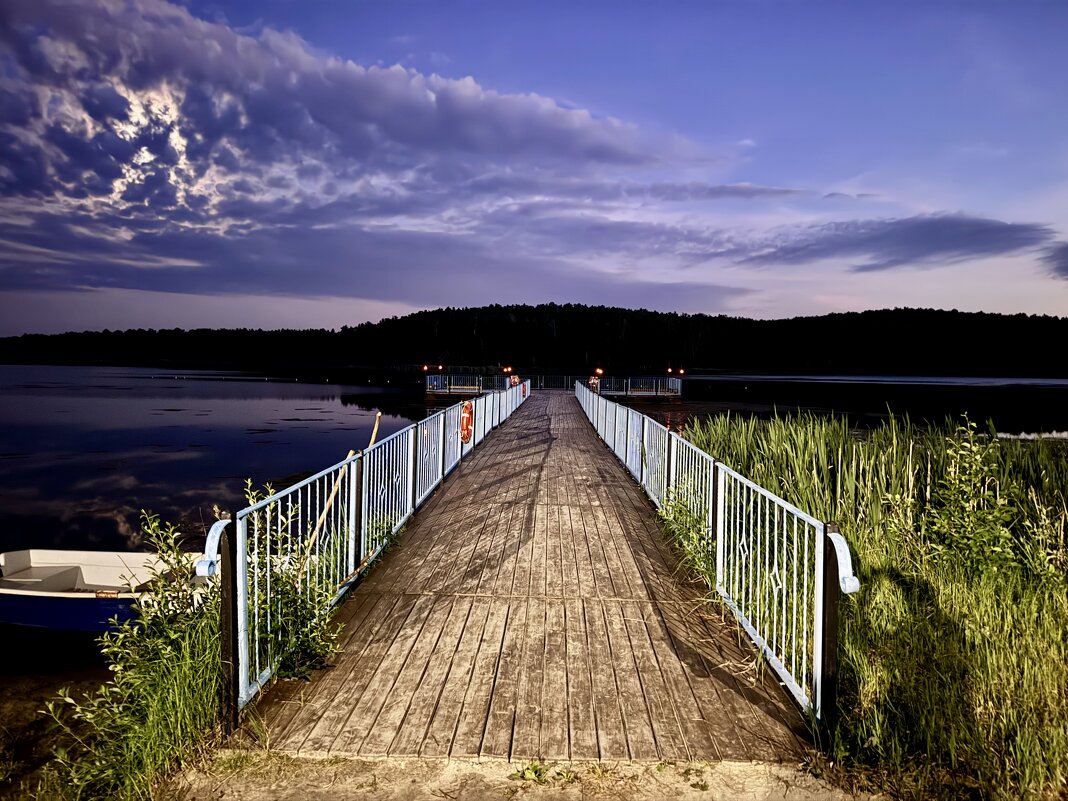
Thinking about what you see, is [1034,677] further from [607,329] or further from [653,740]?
[607,329]

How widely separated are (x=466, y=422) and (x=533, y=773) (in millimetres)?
10103

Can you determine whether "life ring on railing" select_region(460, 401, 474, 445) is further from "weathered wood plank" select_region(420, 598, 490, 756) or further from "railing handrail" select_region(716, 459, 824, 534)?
"railing handrail" select_region(716, 459, 824, 534)

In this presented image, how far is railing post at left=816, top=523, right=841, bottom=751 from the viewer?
3.12 meters

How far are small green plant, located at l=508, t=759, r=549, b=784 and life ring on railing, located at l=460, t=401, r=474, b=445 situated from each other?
9725 mm

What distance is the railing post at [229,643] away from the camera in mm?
3191

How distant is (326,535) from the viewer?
5.25 m

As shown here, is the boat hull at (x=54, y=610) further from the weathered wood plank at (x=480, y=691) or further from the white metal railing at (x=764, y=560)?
the white metal railing at (x=764, y=560)

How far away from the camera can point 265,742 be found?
3166 millimetres

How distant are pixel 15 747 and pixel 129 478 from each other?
22509 mm

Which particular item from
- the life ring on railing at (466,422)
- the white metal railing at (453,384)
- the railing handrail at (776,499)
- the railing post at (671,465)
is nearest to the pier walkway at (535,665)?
the railing post at (671,465)

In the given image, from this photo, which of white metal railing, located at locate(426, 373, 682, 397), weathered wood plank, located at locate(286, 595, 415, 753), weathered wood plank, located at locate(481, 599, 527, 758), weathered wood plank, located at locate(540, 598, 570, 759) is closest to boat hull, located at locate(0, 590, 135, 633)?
weathered wood plank, located at locate(286, 595, 415, 753)

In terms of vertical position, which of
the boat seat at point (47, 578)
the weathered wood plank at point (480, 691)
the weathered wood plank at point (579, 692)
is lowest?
the boat seat at point (47, 578)

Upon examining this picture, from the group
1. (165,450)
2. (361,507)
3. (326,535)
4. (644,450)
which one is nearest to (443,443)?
(644,450)

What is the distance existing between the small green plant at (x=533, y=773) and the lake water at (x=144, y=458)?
9597 millimetres
